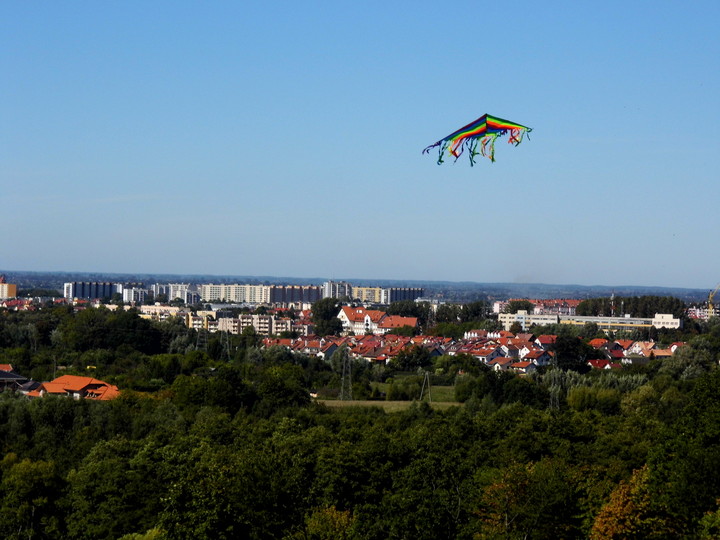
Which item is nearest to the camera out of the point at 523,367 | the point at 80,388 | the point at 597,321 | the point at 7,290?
the point at 80,388

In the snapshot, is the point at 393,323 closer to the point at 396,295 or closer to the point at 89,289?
the point at 396,295

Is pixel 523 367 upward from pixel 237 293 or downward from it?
downward

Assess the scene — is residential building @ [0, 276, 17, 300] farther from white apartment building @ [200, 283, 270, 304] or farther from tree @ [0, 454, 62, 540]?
tree @ [0, 454, 62, 540]

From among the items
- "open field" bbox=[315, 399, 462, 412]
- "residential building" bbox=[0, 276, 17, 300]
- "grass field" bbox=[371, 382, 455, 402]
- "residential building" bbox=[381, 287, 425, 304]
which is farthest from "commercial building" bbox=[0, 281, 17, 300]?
"open field" bbox=[315, 399, 462, 412]

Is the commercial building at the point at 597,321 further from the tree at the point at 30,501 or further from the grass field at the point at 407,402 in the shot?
the tree at the point at 30,501

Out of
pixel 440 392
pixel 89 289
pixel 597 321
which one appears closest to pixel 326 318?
pixel 597 321

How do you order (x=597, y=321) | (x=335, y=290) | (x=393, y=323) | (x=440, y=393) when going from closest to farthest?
1. (x=440, y=393)
2. (x=393, y=323)
3. (x=597, y=321)
4. (x=335, y=290)

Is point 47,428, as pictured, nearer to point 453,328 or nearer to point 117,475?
point 117,475
